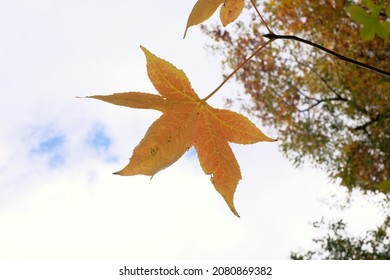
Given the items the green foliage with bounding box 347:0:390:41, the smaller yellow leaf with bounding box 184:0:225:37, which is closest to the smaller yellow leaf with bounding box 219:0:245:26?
the smaller yellow leaf with bounding box 184:0:225:37

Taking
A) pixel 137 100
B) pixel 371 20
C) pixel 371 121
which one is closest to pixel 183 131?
pixel 137 100

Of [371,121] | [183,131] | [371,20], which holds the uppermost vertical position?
[371,121]

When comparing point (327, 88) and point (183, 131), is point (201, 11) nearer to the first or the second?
point (183, 131)

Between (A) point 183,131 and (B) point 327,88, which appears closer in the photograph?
(A) point 183,131

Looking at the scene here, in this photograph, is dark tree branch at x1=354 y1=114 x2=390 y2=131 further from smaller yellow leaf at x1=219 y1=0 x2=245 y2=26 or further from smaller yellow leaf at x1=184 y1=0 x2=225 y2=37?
smaller yellow leaf at x1=184 y1=0 x2=225 y2=37

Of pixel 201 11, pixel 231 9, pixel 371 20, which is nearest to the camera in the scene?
pixel 201 11

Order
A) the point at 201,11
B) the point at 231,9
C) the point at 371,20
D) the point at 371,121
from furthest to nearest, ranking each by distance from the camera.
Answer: the point at 371,121 < the point at 371,20 < the point at 231,9 < the point at 201,11

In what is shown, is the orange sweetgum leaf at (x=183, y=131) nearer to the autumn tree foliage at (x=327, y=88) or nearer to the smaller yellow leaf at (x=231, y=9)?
the smaller yellow leaf at (x=231, y=9)

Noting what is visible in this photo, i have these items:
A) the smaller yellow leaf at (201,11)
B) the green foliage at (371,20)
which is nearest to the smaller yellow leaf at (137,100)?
the smaller yellow leaf at (201,11)

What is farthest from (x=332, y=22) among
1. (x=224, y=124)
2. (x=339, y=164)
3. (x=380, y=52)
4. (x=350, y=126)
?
(x=224, y=124)
